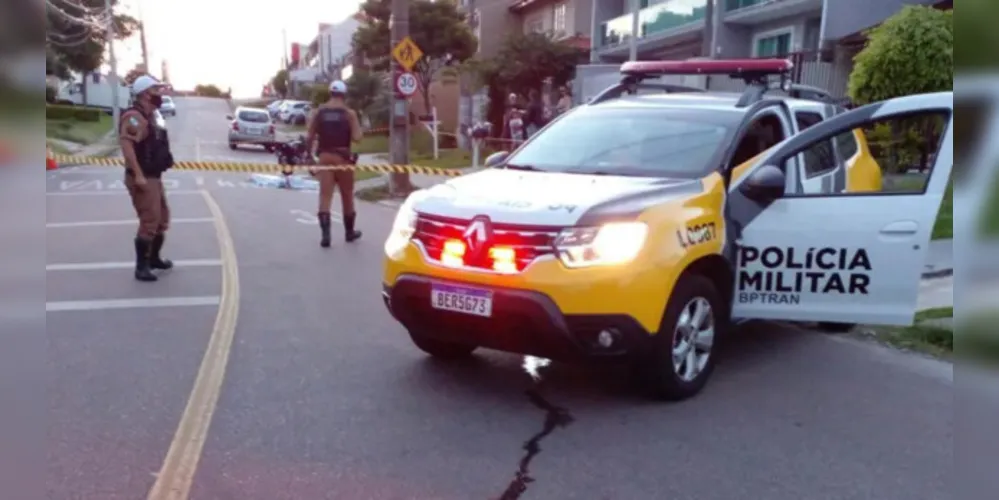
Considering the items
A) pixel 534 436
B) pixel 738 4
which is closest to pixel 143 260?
pixel 534 436

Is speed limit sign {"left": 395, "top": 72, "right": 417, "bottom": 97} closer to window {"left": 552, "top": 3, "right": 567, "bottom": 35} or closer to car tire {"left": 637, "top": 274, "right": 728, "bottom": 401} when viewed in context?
car tire {"left": 637, "top": 274, "right": 728, "bottom": 401}

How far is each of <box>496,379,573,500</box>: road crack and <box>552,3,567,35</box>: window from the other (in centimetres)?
3454

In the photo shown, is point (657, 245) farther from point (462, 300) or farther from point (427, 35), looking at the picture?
point (427, 35)

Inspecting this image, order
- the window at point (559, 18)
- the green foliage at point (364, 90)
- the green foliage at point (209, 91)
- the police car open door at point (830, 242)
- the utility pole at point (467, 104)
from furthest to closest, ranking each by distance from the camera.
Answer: the green foliage at point (209, 91) < the green foliage at point (364, 90) < the window at point (559, 18) < the utility pole at point (467, 104) < the police car open door at point (830, 242)

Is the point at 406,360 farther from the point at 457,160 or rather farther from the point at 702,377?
the point at 457,160

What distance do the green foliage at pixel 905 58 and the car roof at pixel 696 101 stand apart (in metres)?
6.88

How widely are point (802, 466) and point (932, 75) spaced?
10.4 metres

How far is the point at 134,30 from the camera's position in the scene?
48.2 metres

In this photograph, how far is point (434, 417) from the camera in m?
4.73

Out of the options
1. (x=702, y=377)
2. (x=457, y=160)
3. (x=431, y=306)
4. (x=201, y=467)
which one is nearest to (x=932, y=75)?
(x=702, y=377)

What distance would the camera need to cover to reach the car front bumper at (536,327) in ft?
14.8

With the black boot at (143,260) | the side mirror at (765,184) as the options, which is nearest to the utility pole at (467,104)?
the black boot at (143,260)

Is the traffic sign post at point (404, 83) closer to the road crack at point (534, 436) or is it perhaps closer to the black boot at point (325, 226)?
the black boot at point (325, 226)

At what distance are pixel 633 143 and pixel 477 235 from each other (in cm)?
159
